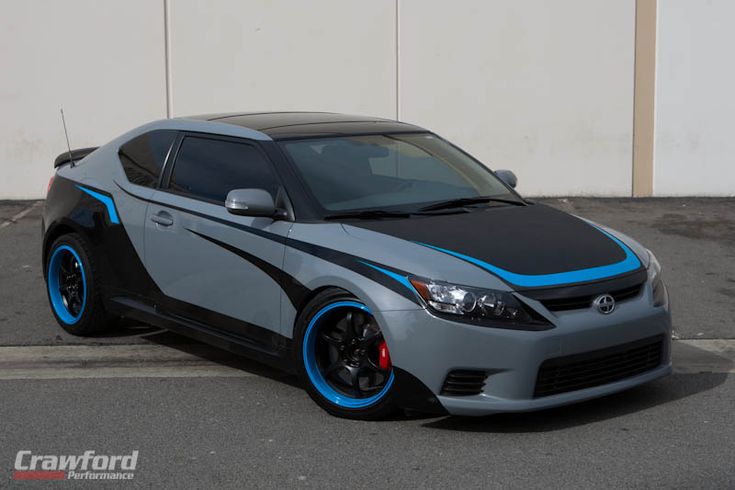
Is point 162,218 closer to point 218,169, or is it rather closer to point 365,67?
point 218,169

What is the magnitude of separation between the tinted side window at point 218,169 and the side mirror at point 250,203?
255 mm

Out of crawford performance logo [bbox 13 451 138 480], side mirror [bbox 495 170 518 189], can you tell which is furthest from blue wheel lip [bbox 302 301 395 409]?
side mirror [bbox 495 170 518 189]

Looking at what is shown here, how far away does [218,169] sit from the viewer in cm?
679

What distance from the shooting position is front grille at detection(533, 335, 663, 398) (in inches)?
218

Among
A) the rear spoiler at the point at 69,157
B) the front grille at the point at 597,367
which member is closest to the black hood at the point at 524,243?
the front grille at the point at 597,367

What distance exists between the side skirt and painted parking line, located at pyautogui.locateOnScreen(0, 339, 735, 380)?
0.91 ft

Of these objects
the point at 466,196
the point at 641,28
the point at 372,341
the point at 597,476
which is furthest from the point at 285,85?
the point at 597,476

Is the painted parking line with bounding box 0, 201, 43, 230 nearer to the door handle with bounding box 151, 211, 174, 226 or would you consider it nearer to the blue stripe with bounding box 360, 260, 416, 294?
the door handle with bounding box 151, 211, 174, 226

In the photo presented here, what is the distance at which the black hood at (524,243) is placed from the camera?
5.64 m

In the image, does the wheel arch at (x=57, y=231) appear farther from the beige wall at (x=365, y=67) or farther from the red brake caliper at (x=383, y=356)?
the beige wall at (x=365, y=67)

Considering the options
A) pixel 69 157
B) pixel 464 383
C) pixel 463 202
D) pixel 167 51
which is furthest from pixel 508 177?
pixel 167 51

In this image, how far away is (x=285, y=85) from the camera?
13219mm

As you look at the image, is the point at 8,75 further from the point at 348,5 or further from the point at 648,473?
the point at 648,473

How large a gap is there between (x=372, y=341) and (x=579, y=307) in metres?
1.01
